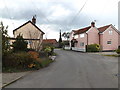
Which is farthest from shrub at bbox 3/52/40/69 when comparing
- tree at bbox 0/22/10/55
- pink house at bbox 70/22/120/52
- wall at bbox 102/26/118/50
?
wall at bbox 102/26/118/50

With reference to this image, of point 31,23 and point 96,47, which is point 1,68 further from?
point 96,47

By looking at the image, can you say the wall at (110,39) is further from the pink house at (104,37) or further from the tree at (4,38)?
Answer: the tree at (4,38)

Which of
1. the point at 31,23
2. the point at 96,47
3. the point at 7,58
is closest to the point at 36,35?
the point at 31,23

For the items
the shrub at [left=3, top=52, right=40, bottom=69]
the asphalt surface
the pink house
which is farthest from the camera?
the pink house

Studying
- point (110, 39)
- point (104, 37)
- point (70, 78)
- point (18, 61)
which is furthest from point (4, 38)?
point (110, 39)

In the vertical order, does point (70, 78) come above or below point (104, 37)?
below

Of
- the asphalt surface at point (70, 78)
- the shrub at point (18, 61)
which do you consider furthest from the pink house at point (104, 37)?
the asphalt surface at point (70, 78)

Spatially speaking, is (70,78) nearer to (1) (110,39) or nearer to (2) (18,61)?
→ (2) (18,61)

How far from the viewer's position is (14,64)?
11102mm

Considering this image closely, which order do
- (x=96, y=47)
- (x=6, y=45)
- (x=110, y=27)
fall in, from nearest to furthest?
(x=6, y=45)
(x=96, y=47)
(x=110, y=27)

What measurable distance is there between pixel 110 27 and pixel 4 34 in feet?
102

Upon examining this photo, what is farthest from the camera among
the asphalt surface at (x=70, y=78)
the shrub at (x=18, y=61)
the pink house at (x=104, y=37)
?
the pink house at (x=104, y=37)

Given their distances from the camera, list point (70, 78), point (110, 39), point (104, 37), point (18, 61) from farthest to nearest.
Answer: point (110, 39) < point (104, 37) < point (18, 61) < point (70, 78)

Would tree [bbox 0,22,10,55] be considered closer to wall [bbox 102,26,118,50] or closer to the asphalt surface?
the asphalt surface
